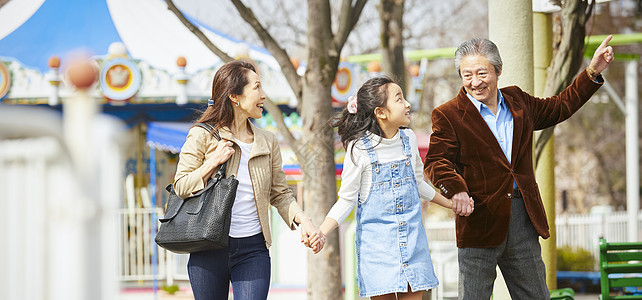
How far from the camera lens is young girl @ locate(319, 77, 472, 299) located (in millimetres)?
4023

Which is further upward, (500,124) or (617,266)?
(500,124)

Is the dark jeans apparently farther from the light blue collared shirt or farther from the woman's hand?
the light blue collared shirt

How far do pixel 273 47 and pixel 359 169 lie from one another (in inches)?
82.4

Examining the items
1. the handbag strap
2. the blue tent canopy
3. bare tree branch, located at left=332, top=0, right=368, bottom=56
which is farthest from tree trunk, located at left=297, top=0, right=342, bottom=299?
the blue tent canopy

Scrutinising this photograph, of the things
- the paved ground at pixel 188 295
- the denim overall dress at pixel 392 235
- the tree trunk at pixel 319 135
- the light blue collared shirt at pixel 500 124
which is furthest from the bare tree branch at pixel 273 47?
the paved ground at pixel 188 295

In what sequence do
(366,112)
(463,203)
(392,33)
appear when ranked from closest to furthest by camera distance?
(463,203), (366,112), (392,33)

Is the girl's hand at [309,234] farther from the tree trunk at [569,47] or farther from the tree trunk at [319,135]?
the tree trunk at [569,47]

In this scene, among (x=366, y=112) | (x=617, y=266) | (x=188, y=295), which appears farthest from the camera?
(x=188, y=295)

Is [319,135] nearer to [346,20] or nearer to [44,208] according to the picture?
[346,20]

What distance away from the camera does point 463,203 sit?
13.1ft

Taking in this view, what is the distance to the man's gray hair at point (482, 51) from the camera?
418cm

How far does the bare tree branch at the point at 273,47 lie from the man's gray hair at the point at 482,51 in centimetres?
195

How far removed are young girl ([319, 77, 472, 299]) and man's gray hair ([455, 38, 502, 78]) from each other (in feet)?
1.21

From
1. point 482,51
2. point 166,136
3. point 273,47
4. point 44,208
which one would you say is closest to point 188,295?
point 166,136
